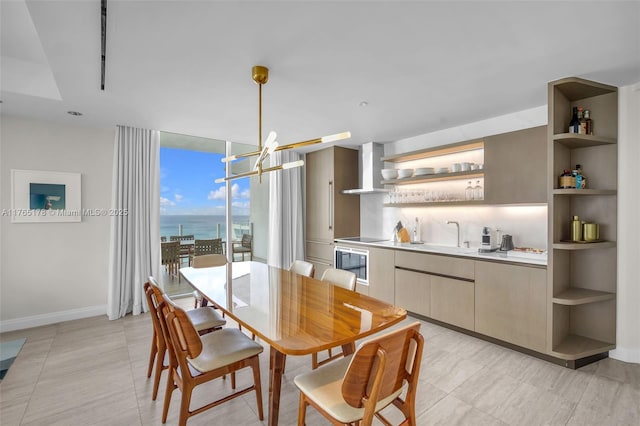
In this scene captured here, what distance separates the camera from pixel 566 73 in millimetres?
2494

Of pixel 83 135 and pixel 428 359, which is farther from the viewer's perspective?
pixel 83 135

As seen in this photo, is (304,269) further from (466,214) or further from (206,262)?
(466,214)

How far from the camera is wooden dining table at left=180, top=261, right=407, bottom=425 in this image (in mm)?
1516

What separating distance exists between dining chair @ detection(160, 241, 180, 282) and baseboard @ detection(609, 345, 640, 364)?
17.8 feet

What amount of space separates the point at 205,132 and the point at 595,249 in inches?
183

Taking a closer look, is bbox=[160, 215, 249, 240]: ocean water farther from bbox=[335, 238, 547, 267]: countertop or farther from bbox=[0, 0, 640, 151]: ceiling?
bbox=[335, 238, 547, 267]: countertop

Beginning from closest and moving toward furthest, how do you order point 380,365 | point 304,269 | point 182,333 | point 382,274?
point 380,365 → point 182,333 → point 304,269 → point 382,274

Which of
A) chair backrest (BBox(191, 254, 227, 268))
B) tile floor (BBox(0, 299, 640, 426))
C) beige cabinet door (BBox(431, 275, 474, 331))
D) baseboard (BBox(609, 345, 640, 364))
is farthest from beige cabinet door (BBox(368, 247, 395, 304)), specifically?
baseboard (BBox(609, 345, 640, 364))

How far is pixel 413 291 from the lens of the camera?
3.81 metres

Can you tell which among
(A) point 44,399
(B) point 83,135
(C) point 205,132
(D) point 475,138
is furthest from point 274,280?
(B) point 83,135

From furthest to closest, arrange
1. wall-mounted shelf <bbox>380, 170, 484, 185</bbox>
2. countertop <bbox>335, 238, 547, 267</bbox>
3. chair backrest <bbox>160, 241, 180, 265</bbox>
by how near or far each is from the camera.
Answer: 1. chair backrest <bbox>160, 241, 180, 265</bbox>
2. wall-mounted shelf <bbox>380, 170, 484, 185</bbox>
3. countertop <bbox>335, 238, 547, 267</bbox>

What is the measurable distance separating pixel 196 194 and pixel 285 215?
152 cm

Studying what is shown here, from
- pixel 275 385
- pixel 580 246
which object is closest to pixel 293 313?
pixel 275 385

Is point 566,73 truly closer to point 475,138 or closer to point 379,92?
point 475,138
